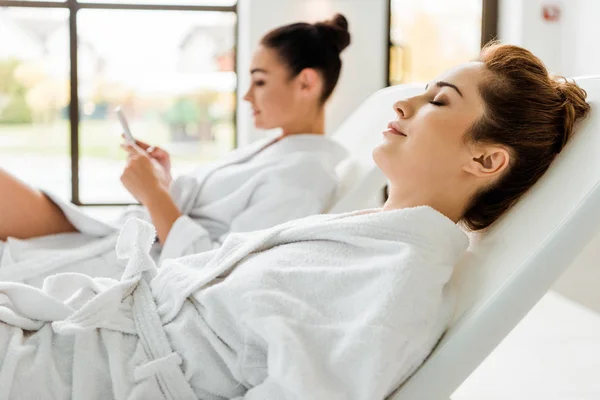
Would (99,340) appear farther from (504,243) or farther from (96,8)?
(96,8)

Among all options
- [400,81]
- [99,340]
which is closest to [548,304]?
[99,340]

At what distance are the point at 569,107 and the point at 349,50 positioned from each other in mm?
3698

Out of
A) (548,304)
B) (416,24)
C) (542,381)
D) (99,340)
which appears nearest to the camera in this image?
(99,340)

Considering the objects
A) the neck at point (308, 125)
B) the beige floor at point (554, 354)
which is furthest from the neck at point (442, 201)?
the neck at point (308, 125)

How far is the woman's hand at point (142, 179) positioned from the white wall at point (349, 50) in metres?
2.52

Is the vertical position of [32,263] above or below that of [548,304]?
above

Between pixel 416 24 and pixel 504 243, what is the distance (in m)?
4.16

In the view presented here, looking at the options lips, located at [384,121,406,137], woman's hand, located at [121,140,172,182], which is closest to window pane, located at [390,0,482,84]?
woman's hand, located at [121,140,172,182]

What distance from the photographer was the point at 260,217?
7.12ft

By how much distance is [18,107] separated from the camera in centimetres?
507

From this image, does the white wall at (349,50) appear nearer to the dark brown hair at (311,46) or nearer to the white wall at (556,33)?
the white wall at (556,33)

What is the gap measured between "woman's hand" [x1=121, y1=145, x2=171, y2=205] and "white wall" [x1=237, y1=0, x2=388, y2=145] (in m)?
2.52

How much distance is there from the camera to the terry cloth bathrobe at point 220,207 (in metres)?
2.08

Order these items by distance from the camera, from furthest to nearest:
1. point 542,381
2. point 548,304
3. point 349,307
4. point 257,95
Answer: point 548,304, point 257,95, point 542,381, point 349,307
